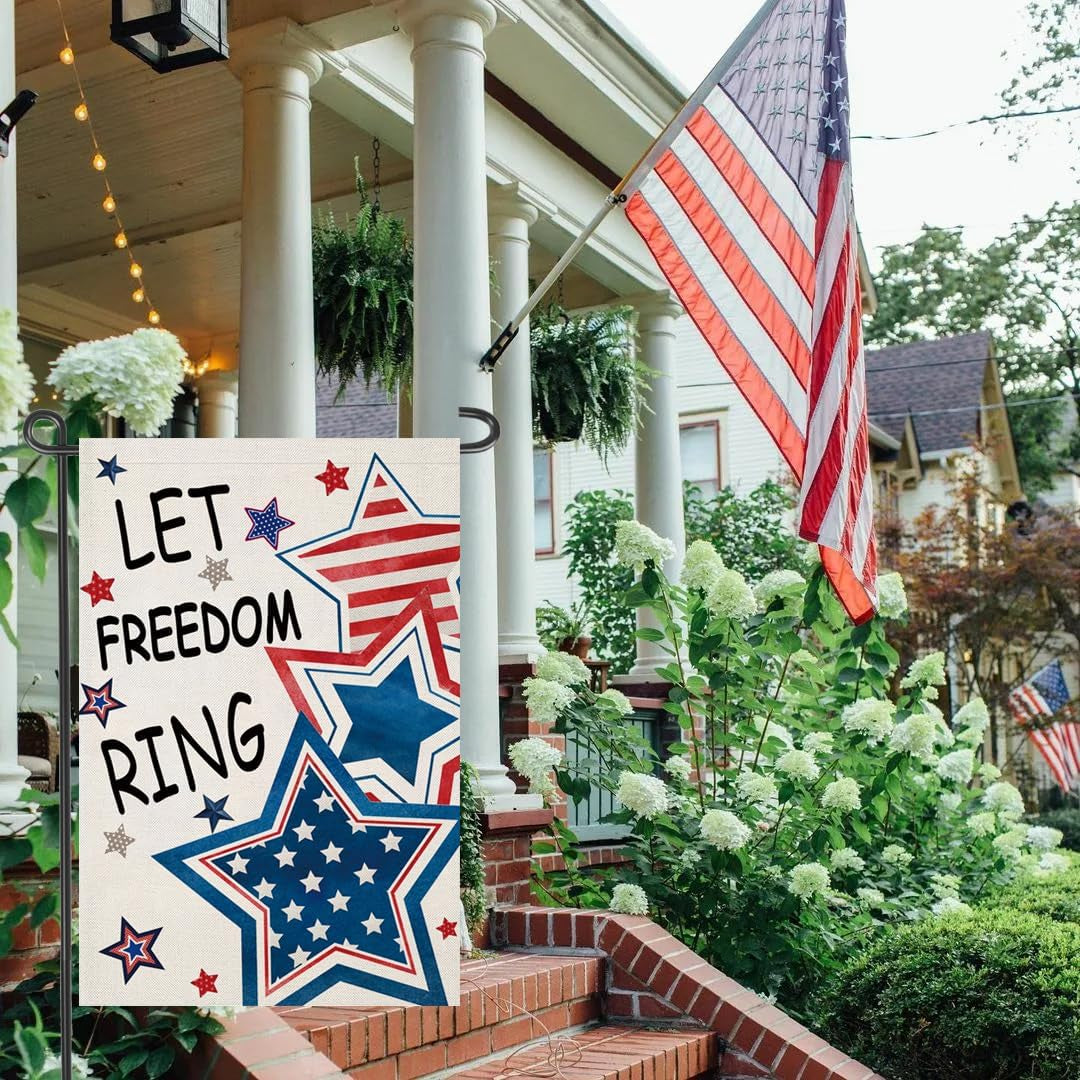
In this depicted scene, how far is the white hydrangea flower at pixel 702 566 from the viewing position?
5.97 m

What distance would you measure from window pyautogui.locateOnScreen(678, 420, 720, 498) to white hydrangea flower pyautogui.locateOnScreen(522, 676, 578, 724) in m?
14.9

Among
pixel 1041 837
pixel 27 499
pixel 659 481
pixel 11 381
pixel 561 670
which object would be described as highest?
pixel 659 481

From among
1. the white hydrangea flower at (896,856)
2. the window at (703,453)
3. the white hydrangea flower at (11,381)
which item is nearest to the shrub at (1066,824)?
the window at (703,453)

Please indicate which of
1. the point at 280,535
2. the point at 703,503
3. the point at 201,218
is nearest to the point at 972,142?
the point at 703,503

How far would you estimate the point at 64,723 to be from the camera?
259cm

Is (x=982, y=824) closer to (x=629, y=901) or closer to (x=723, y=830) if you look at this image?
(x=723, y=830)

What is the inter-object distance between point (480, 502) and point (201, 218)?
13.8ft

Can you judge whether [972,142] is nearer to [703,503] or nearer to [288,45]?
[703,503]

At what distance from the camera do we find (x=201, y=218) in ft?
28.8

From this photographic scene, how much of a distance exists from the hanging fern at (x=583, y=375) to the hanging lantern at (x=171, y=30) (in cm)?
386

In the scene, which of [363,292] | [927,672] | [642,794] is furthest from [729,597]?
[363,292]

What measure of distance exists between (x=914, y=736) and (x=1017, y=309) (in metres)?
29.6

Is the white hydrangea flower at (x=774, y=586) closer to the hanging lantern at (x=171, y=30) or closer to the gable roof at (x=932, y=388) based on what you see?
the hanging lantern at (x=171, y=30)

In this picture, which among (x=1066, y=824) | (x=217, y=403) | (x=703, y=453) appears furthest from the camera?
(x=703, y=453)
